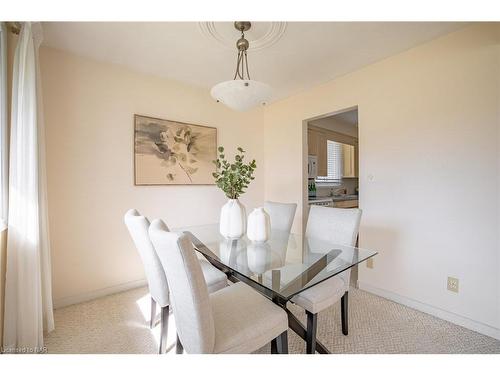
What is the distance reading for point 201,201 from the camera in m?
2.87

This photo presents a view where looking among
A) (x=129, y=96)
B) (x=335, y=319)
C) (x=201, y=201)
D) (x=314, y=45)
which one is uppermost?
(x=314, y=45)

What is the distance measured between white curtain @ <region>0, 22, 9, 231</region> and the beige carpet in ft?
3.15

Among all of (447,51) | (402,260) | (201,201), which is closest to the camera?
(447,51)

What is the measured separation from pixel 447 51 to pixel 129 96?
2.99 meters

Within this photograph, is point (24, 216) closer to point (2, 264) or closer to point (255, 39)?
point (2, 264)

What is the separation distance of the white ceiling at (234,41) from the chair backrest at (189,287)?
164 cm

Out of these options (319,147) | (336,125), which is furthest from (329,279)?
(336,125)

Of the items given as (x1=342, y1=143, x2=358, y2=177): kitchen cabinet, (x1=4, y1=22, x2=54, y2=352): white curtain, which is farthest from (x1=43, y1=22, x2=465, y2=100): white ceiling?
(x1=342, y1=143, x2=358, y2=177): kitchen cabinet

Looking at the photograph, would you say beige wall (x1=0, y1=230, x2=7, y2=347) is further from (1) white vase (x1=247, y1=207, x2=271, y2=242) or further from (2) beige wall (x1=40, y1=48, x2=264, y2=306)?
(1) white vase (x1=247, y1=207, x2=271, y2=242)

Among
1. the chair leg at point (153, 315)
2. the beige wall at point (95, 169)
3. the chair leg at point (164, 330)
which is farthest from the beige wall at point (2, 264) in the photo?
the chair leg at point (164, 330)

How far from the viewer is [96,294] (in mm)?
2182
